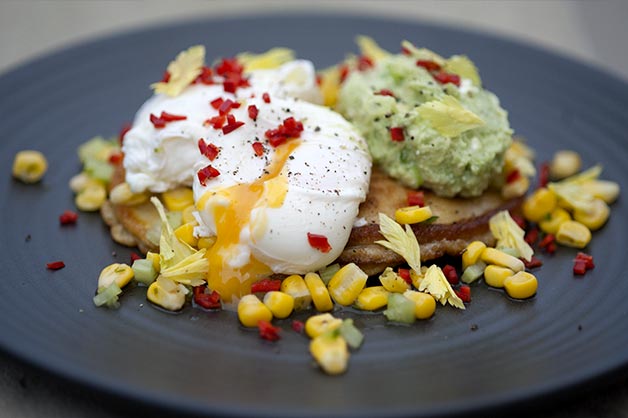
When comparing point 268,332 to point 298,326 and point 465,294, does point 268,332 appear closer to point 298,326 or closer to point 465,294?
point 298,326

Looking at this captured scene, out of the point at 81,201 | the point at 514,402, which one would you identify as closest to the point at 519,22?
the point at 81,201

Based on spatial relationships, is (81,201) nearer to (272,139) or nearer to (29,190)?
(29,190)

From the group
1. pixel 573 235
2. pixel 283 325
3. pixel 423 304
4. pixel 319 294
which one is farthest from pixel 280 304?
pixel 573 235

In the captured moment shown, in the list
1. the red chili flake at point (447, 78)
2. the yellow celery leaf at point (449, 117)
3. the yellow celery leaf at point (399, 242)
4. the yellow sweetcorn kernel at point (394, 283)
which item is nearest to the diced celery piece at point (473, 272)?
the yellow celery leaf at point (399, 242)

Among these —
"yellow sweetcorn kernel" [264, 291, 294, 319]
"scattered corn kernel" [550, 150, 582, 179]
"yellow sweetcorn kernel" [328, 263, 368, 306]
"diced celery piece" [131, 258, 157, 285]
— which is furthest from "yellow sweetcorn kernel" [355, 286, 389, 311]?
"scattered corn kernel" [550, 150, 582, 179]

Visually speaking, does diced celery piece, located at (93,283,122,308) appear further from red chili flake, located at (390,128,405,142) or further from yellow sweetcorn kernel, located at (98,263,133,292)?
red chili flake, located at (390,128,405,142)
